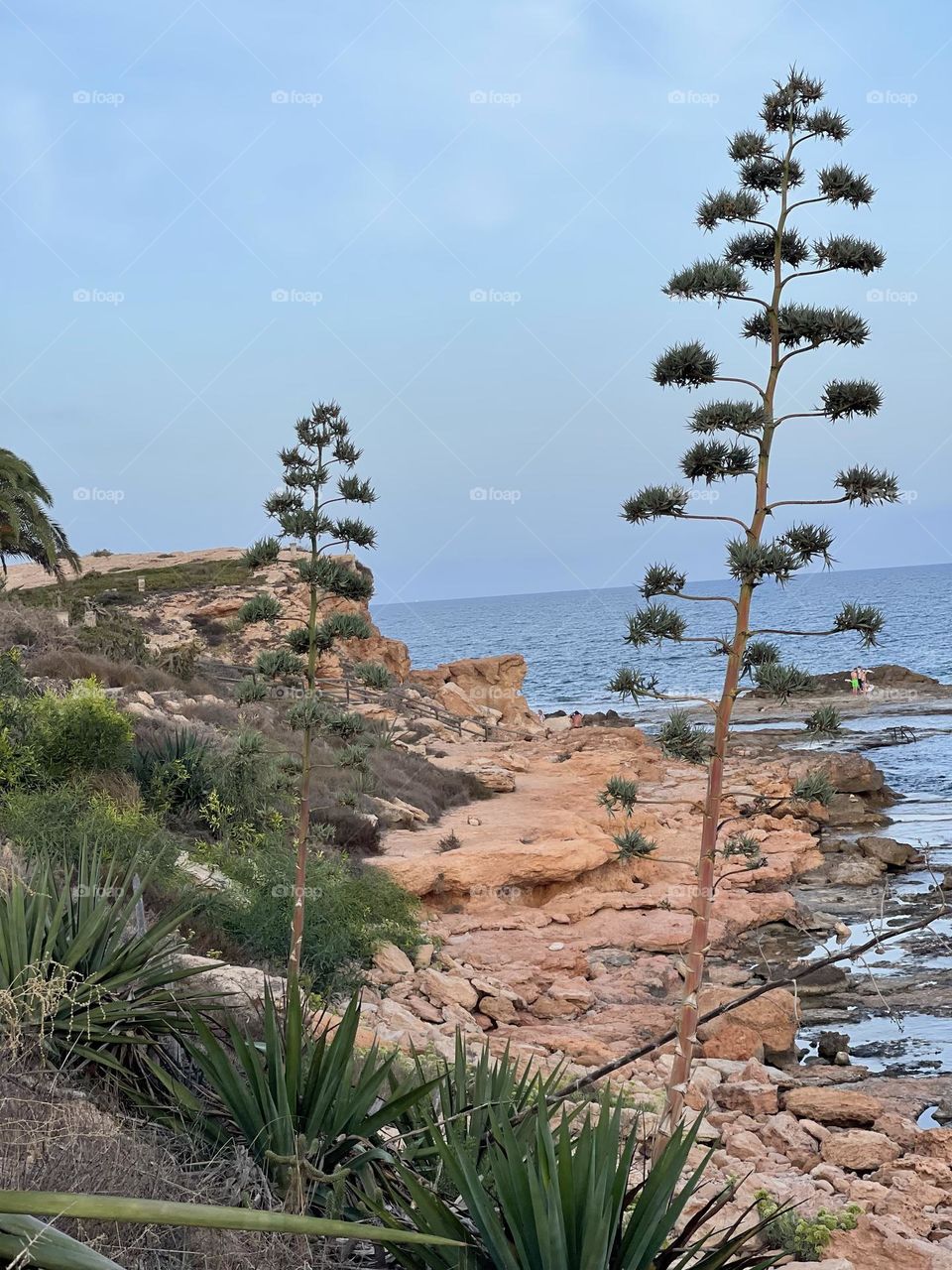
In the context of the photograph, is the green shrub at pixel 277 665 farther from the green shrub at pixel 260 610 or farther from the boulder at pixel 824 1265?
Answer: the boulder at pixel 824 1265

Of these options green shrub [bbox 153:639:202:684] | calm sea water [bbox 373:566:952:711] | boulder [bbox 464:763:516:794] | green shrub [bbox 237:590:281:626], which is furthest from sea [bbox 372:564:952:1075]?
green shrub [bbox 153:639:202:684]

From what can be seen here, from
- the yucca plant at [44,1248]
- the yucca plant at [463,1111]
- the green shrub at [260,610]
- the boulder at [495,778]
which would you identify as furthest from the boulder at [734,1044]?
the boulder at [495,778]

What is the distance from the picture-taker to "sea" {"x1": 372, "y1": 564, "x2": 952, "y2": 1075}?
11414mm

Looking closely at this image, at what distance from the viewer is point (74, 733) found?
11414 millimetres

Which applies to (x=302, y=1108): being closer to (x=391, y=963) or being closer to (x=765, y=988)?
(x=765, y=988)

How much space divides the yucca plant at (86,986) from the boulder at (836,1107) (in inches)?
228

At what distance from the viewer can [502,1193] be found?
2797 mm

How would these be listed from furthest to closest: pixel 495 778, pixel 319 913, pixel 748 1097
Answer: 1. pixel 495 778
2. pixel 319 913
3. pixel 748 1097

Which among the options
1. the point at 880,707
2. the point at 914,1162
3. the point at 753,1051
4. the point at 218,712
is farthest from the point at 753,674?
the point at 880,707

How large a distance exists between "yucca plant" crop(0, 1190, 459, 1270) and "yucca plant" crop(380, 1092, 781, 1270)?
3.21 ft

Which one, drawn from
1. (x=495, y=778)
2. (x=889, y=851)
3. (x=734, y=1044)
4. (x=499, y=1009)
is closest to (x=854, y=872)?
(x=889, y=851)

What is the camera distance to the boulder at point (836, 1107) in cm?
841

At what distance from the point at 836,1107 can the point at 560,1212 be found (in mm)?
6749

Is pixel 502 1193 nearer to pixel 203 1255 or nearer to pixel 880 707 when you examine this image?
pixel 203 1255
